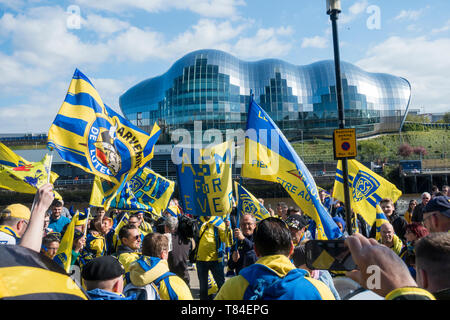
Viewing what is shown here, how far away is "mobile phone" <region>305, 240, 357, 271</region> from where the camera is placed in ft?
5.72

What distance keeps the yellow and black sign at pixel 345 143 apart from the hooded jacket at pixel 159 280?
2957 millimetres

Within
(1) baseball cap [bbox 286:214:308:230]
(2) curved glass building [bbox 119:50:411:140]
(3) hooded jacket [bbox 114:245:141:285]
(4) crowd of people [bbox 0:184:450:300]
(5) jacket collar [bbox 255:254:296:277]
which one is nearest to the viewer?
(4) crowd of people [bbox 0:184:450:300]

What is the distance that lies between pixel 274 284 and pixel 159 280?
1.06m

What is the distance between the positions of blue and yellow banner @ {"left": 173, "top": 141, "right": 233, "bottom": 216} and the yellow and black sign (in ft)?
5.37

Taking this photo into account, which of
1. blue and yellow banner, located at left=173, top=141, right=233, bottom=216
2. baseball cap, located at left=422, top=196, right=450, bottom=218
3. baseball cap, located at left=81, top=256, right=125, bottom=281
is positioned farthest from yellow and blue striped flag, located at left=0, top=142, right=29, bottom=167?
baseball cap, located at left=422, top=196, right=450, bottom=218

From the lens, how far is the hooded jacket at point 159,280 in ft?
8.02

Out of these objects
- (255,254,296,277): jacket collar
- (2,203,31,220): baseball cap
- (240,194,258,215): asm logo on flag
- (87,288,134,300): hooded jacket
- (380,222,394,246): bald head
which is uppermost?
(2,203,31,220): baseball cap

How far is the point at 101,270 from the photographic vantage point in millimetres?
2152

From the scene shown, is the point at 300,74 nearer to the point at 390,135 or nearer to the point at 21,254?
the point at 390,135

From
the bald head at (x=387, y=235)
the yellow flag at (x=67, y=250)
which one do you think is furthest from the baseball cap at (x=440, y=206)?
the yellow flag at (x=67, y=250)

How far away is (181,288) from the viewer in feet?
8.16

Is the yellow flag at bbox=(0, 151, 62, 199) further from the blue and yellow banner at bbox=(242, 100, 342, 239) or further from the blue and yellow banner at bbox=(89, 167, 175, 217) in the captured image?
the blue and yellow banner at bbox=(242, 100, 342, 239)
